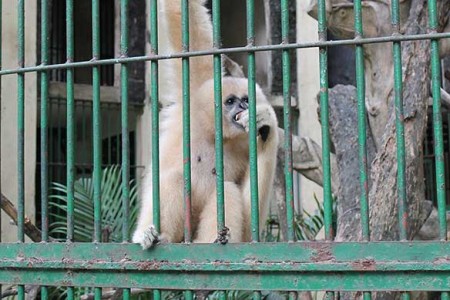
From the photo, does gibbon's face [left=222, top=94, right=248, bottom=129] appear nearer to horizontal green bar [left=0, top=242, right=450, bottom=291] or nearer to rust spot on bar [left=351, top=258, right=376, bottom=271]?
horizontal green bar [left=0, top=242, right=450, bottom=291]

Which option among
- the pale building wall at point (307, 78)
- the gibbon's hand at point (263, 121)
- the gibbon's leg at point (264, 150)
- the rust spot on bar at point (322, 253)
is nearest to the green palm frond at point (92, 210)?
the gibbon's leg at point (264, 150)

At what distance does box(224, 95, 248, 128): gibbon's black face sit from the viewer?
4918 millimetres

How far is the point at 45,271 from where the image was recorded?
306 centimetres

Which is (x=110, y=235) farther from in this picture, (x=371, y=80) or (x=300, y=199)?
(x=300, y=199)

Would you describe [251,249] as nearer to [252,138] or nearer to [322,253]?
[322,253]

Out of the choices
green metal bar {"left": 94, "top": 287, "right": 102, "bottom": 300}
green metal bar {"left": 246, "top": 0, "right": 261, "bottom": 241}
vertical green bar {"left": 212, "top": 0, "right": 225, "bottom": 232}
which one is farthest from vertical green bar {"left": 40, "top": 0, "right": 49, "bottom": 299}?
green metal bar {"left": 246, "top": 0, "right": 261, "bottom": 241}

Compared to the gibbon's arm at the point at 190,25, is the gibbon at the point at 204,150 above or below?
below

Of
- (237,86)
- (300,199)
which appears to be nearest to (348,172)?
(237,86)

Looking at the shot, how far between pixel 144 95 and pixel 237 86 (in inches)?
302

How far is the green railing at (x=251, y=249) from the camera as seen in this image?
8.40 feet

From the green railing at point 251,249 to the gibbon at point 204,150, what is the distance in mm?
1460

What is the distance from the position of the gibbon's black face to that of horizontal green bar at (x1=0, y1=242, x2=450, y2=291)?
83.4 inches

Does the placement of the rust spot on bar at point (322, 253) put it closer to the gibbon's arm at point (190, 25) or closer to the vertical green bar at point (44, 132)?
the vertical green bar at point (44, 132)

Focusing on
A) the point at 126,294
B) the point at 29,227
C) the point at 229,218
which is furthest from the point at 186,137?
the point at 29,227
